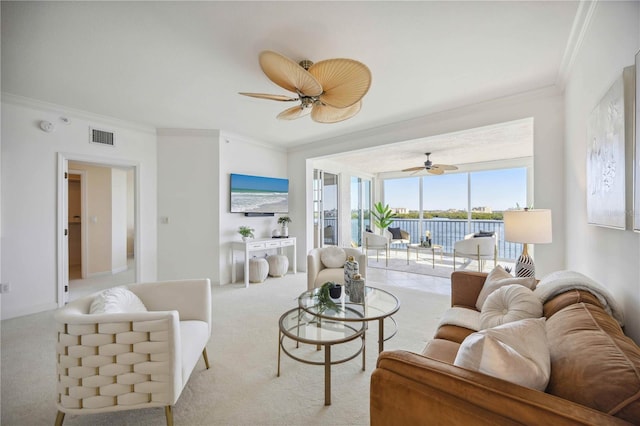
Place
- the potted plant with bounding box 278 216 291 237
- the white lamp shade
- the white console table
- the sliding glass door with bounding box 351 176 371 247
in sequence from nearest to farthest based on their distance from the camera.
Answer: the white lamp shade
the white console table
the potted plant with bounding box 278 216 291 237
the sliding glass door with bounding box 351 176 371 247

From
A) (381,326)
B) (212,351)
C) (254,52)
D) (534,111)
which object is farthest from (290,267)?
(534,111)

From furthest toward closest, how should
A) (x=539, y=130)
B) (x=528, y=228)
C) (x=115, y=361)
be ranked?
1. (x=539, y=130)
2. (x=528, y=228)
3. (x=115, y=361)

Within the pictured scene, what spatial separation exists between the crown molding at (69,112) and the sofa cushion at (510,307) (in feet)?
16.1

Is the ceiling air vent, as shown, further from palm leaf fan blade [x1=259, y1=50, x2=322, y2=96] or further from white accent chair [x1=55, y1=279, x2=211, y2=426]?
white accent chair [x1=55, y1=279, x2=211, y2=426]

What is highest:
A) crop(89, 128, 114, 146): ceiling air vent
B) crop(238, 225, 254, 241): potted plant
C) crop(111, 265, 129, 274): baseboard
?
crop(89, 128, 114, 146): ceiling air vent

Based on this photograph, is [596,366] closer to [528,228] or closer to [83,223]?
[528,228]

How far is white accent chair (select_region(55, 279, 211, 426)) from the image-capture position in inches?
51.3

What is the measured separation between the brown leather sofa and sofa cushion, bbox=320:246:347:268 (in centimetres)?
247

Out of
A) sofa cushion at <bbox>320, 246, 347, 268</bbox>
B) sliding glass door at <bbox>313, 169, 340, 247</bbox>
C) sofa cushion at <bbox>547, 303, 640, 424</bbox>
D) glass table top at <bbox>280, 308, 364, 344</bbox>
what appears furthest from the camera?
sliding glass door at <bbox>313, 169, 340, 247</bbox>

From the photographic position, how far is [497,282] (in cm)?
196

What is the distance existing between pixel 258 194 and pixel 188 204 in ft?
3.88

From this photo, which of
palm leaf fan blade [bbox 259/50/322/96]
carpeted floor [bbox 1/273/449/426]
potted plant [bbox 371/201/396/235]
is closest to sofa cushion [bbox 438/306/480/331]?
carpeted floor [bbox 1/273/449/426]

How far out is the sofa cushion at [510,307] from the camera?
1.46 meters

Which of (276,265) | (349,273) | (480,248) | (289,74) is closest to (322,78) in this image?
(289,74)
